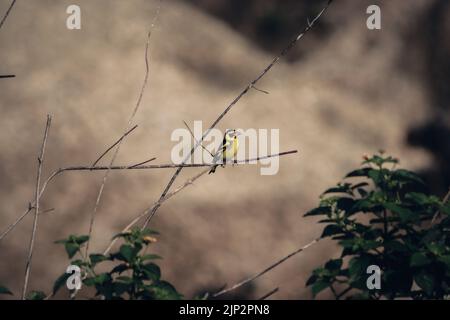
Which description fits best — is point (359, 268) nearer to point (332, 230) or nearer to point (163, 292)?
point (332, 230)

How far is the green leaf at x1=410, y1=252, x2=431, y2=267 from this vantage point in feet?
8.29

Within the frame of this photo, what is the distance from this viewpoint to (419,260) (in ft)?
8.31

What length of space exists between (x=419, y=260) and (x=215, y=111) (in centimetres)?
267

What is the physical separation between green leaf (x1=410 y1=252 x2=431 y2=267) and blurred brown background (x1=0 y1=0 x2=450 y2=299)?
6.40 feet

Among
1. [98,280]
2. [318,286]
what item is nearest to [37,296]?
[98,280]

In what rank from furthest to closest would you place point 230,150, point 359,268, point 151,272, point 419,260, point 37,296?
point 230,150
point 359,268
point 419,260
point 151,272
point 37,296

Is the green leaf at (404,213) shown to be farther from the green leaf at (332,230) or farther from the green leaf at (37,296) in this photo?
the green leaf at (37,296)

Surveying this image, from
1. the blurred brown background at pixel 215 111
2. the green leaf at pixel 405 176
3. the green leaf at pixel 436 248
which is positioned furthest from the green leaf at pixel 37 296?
the blurred brown background at pixel 215 111

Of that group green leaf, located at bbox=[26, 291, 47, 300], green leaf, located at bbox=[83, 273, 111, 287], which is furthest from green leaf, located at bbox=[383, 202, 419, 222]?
green leaf, located at bbox=[26, 291, 47, 300]

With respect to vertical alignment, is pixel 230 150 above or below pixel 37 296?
above

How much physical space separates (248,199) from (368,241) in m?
2.08

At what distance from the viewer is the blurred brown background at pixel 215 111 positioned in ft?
14.7

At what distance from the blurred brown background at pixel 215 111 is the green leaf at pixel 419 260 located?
76.9 inches
